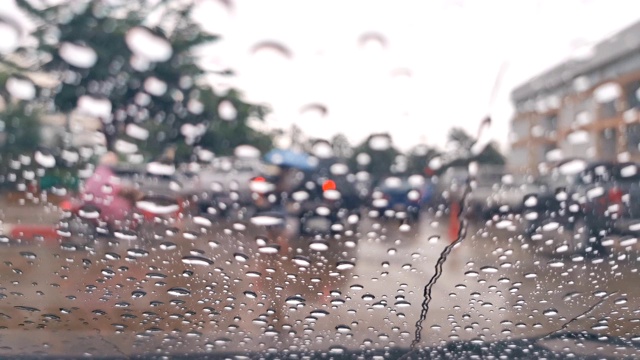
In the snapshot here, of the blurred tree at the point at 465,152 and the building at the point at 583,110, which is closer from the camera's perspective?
the building at the point at 583,110

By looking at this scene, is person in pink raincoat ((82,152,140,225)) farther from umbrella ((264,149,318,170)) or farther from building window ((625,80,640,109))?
building window ((625,80,640,109))

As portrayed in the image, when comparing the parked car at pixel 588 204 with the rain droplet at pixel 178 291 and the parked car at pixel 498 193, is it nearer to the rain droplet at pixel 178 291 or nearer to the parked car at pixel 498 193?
the parked car at pixel 498 193

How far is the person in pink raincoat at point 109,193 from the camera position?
3.97 m

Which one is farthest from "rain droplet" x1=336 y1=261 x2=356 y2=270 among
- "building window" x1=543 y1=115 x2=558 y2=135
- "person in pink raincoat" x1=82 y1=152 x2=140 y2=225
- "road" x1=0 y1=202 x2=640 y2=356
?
"building window" x1=543 y1=115 x2=558 y2=135

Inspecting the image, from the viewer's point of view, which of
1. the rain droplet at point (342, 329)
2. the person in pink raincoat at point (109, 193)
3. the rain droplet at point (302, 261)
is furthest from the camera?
the rain droplet at point (302, 261)

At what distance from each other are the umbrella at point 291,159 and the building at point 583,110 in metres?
1.08

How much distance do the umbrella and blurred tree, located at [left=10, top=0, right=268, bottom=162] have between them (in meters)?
0.15

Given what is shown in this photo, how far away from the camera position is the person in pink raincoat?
3975mm

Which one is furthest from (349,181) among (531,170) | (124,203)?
(124,203)

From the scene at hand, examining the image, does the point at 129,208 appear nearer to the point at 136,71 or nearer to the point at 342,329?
the point at 136,71

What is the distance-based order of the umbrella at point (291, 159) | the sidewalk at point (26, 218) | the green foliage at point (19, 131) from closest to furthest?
the green foliage at point (19, 131), the umbrella at point (291, 159), the sidewalk at point (26, 218)

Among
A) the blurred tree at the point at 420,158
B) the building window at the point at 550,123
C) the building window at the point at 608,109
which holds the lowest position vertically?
the blurred tree at the point at 420,158

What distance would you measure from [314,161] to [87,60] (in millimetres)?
1286

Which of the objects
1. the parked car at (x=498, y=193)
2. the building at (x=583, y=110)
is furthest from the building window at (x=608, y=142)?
the parked car at (x=498, y=193)
